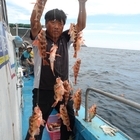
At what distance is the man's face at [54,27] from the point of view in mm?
2750

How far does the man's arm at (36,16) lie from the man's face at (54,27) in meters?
0.20

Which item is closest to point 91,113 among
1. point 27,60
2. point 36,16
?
point 36,16

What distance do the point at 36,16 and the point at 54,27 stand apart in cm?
45

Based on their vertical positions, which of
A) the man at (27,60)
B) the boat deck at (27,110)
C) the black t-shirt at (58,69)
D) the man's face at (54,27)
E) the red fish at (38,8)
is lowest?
the boat deck at (27,110)

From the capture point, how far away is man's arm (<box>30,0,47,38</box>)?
221 centimetres

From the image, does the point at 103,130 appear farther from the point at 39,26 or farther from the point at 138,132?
the point at 138,132

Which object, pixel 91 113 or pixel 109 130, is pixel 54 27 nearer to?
pixel 91 113

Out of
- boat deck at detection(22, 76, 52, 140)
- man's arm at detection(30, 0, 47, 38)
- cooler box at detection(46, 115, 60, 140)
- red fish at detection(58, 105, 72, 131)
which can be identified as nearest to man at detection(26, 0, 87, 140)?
man's arm at detection(30, 0, 47, 38)

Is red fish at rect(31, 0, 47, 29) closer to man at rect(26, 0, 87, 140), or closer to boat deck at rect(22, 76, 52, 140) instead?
man at rect(26, 0, 87, 140)

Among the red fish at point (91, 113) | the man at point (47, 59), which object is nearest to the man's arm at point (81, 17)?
the man at point (47, 59)

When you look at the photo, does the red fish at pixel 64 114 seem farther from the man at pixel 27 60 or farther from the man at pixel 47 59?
the man at pixel 27 60

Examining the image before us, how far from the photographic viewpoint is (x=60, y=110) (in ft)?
10.1

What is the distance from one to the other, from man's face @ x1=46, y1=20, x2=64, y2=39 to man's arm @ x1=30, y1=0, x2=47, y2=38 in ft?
0.67

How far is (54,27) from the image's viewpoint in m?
2.77
